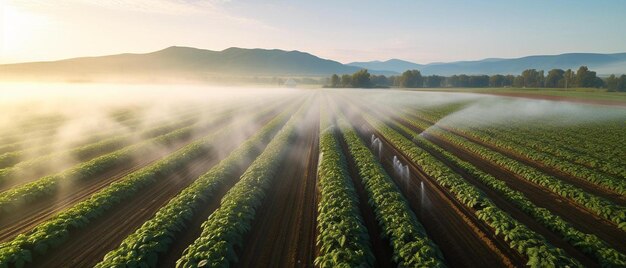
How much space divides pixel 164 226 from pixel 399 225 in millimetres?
9190

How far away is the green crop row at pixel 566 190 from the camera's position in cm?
1444

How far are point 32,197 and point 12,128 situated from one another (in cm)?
3393

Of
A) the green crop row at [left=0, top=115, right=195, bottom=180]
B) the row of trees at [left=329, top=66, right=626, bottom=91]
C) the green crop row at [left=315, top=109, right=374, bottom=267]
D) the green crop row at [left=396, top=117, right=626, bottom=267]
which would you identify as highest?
the row of trees at [left=329, top=66, right=626, bottom=91]

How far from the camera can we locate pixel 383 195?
50.1ft

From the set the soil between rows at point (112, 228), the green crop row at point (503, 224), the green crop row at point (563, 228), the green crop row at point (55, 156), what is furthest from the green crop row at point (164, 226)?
the green crop row at point (563, 228)

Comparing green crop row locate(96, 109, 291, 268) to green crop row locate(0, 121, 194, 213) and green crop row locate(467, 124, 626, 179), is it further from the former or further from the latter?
green crop row locate(467, 124, 626, 179)

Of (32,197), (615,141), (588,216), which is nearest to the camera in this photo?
(588,216)

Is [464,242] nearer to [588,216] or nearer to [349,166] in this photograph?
[588,216]

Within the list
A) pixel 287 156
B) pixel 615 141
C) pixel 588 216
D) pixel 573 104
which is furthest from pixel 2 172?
pixel 573 104

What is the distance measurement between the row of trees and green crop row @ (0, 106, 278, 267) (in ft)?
503

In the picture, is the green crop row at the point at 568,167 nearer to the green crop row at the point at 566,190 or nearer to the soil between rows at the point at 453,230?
the green crop row at the point at 566,190

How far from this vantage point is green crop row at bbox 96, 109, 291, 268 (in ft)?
32.6

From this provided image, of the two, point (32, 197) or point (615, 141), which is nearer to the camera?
point (32, 197)

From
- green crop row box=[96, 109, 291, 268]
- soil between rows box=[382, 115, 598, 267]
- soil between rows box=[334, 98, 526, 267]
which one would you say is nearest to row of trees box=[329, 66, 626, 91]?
soil between rows box=[382, 115, 598, 267]
